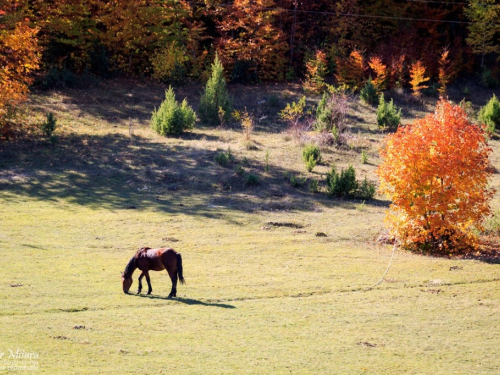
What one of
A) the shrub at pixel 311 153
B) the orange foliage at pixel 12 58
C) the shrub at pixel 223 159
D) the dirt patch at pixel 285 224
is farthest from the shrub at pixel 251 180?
the orange foliage at pixel 12 58

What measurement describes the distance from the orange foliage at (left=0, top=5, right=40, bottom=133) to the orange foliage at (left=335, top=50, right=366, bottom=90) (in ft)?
74.6

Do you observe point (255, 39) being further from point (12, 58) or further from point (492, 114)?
point (12, 58)

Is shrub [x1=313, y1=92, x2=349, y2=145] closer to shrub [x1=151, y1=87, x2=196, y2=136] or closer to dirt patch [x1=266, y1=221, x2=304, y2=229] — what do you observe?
shrub [x1=151, y1=87, x2=196, y2=136]

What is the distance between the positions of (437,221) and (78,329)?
1317 cm

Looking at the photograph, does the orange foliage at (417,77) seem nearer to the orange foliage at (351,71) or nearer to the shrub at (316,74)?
the orange foliage at (351,71)

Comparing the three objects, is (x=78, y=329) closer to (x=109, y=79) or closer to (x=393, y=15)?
(x=109, y=79)

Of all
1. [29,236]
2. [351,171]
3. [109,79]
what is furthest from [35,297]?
[109,79]

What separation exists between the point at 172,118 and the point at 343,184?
40.7 ft

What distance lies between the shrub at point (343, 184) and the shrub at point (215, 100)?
41.7 ft

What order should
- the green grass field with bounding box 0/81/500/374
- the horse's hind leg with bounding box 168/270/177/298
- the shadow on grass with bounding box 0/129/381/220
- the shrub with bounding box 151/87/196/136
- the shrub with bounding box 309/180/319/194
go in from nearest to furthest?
the green grass field with bounding box 0/81/500/374 < the horse's hind leg with bounding box 168/270/177/298 < the shadow on grass with bounding box 0/129/381/220 < the shrub with bounding box 309/180/319/194 < the shrub with bounding box 151/87/196/136

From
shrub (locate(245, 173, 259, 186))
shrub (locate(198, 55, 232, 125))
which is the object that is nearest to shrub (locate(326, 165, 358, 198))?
shrub (locate(245, 173, 259, 186))

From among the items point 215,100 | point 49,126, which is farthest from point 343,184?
point 49,126

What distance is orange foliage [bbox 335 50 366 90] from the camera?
46594 millimetres

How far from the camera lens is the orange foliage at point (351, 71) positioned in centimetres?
4659
